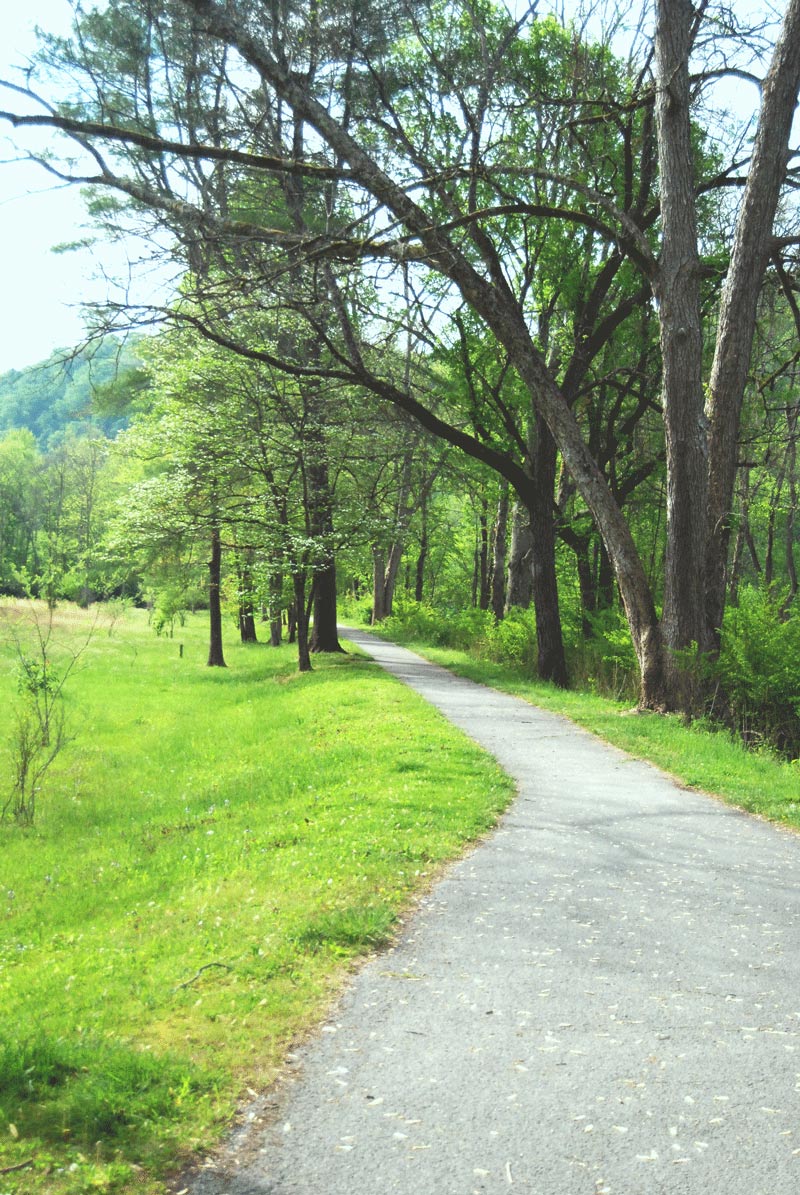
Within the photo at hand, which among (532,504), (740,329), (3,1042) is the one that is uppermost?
(740,329)

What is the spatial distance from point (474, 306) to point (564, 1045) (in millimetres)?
10633

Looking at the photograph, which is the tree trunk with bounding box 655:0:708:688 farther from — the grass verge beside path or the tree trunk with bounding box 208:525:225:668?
the tree trunk with bounding box 208:525:225:668

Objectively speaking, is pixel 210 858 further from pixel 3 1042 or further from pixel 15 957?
pixel 3 1042

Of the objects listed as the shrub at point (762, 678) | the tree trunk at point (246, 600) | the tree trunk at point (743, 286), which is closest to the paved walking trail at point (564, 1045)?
the shrub at point (762, 678)

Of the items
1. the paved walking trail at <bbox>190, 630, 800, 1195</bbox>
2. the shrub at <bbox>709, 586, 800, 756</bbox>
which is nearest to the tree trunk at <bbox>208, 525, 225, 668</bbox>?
the shrub at <bbox>709, 586, 800, 756</bbox>

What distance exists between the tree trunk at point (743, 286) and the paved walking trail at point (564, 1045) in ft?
21.8

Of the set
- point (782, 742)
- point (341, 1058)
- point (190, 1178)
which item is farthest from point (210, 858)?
point (782, 742)

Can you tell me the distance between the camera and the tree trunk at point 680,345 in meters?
11.4

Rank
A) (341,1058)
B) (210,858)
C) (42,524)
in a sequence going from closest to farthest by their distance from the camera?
(341,1058)
(210,858)
(42,524)

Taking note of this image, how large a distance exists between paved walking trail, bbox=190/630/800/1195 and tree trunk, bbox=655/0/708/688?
19.5 feet

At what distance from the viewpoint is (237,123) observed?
13.6 m

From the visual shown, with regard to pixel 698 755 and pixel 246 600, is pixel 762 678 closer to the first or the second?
pixel 698 755

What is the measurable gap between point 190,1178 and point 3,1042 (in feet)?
4.81

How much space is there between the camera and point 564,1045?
12.3 ft
